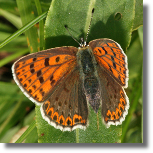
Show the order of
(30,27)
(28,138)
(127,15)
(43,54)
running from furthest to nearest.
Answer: (28,138)
(30,27)
(127,15)
(43,54)

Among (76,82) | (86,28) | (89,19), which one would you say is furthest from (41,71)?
(89,19)

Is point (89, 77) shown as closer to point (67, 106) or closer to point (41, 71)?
point (67, 106)

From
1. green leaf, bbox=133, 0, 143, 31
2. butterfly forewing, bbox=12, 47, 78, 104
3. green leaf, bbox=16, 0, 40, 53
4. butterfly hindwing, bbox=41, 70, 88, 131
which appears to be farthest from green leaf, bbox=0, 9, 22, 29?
green leaf, bbox=133, 0, 143, 31

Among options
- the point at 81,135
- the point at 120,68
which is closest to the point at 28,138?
the point at 81,135

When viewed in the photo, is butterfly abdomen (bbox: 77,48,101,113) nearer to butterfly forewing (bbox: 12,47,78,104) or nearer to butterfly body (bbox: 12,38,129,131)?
butterfly body (bbox: 12,38,129,131)

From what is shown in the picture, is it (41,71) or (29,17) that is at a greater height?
(29,17)

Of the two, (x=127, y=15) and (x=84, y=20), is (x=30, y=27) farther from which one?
(x=127, y=15)

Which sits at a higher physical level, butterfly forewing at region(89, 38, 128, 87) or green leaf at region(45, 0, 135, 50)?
green leaf at region(45, 0, 135, 50)
